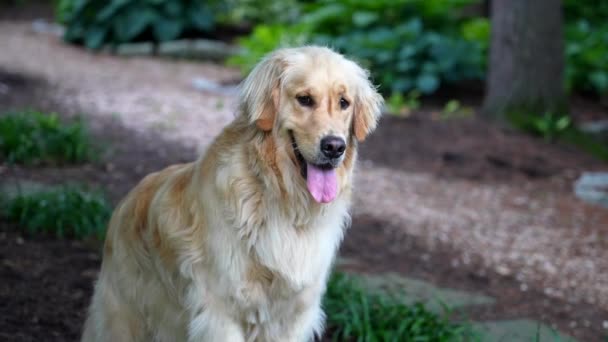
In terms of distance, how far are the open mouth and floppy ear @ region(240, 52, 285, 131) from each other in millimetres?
126

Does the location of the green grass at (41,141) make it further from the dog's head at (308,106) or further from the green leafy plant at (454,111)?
the green leafy plant at (454,111)

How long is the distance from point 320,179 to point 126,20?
11045 millimetres

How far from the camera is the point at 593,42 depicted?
1269cm

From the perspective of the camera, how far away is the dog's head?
10.4 feet

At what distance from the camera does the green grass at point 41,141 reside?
20.8ft

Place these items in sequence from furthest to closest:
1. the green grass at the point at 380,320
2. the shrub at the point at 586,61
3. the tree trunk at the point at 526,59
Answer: the shrub at the point at 586,61 < the tree trunk at the point at 526,59 < the green grass at the point at 380,320

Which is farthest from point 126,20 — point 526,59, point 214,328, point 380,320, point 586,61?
point 214,328

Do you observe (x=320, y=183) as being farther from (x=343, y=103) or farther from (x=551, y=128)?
(x=551, y=128)

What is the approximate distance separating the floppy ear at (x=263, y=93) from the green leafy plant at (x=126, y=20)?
34.6 ft

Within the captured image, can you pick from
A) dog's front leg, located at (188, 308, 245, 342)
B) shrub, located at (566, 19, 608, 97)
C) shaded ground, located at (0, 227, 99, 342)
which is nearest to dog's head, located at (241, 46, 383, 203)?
dog's front leg, located at (188, 308, 245, 342)

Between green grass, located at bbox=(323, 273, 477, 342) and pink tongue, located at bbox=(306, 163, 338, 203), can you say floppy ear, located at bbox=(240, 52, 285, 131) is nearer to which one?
pink tongue, located at bbox=(306, 163, 338, 203)

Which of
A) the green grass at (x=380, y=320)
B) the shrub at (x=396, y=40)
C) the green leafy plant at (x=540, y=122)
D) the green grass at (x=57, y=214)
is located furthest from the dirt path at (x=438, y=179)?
the shrub at (x=396, y=40)

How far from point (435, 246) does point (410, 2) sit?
6066mm

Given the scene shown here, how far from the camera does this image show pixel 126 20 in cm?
1350
